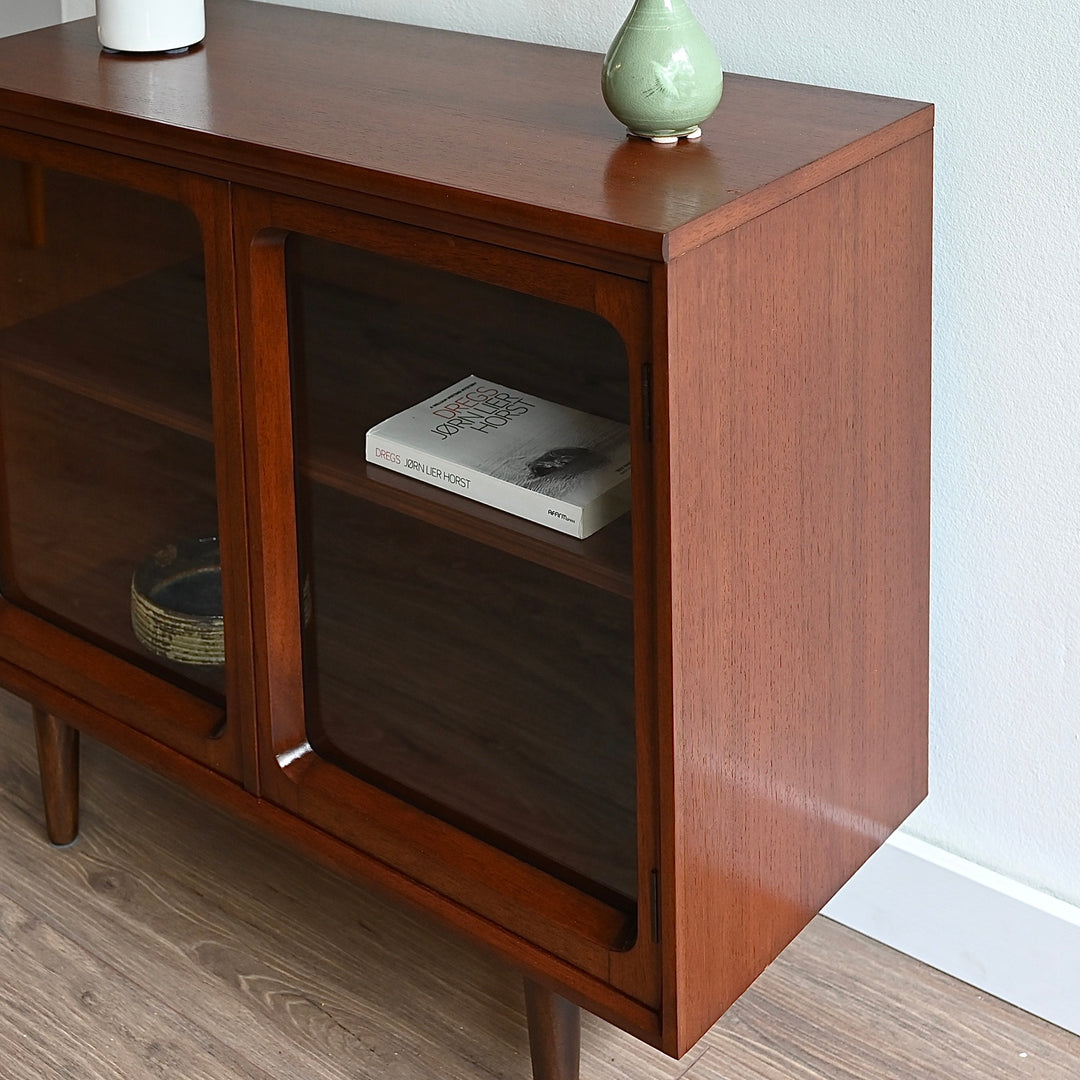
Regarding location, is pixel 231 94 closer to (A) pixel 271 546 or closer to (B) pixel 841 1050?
(A) pixel 271 546

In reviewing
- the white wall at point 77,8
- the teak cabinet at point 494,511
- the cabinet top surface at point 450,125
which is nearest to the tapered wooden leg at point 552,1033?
the teak cabinet at point 494,511

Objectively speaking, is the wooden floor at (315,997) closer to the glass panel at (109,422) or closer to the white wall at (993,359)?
the white wall at (993,359)

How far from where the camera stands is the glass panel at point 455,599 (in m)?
0.90

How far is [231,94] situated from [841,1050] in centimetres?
85

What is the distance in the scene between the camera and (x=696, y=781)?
0.86 m

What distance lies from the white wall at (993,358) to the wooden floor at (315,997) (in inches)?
5.6

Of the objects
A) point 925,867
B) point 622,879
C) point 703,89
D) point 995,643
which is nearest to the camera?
point 703,89

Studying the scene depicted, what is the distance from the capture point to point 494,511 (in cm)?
93

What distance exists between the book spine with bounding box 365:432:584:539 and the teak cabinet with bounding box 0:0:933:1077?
0.01 m

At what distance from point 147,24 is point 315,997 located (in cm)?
79

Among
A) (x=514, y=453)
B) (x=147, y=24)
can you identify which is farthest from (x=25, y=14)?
(x=514, y=453)

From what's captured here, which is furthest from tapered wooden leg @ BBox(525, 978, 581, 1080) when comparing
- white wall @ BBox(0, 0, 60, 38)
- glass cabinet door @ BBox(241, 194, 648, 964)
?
white wall @ BBox(0, 0, 60, 38)

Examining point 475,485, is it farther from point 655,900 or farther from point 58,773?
point 58,773

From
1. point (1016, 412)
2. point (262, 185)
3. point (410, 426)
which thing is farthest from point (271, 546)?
point (1016, 412)
